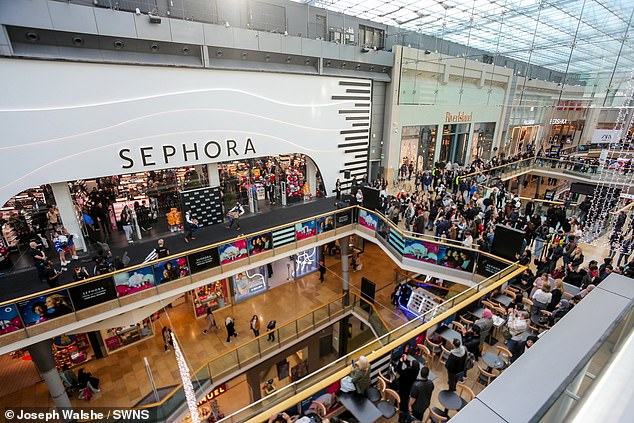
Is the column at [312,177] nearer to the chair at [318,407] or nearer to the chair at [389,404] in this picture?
the chair at [389,404]

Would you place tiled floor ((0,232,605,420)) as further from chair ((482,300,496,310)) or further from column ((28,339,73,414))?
chair ((482,300,496,310))

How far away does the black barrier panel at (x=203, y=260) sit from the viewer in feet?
29.9

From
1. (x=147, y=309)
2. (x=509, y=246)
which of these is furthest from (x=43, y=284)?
(x=509, y=246)

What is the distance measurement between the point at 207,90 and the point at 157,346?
10.1m

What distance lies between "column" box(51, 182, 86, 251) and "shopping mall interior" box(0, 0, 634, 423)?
0.27ft

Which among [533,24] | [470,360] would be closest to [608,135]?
[533,24]

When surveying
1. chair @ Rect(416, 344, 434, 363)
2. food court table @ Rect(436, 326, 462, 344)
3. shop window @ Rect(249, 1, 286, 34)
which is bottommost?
chair @ Rect(416, 344, 434, 363)

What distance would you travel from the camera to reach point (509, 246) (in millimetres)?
8148

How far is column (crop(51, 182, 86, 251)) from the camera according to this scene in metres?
9.49

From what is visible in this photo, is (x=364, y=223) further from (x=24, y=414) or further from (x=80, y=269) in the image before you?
(x=24, y=414)

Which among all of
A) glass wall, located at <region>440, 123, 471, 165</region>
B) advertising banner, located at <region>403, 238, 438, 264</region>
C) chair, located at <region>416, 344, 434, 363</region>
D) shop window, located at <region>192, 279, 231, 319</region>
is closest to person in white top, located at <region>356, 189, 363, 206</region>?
advertising banner, located at <region>403, 238, 438, 264</region>

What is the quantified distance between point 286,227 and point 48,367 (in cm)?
750

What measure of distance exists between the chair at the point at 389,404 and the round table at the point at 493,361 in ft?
5.64

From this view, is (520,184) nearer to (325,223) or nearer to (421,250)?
(421,250)
